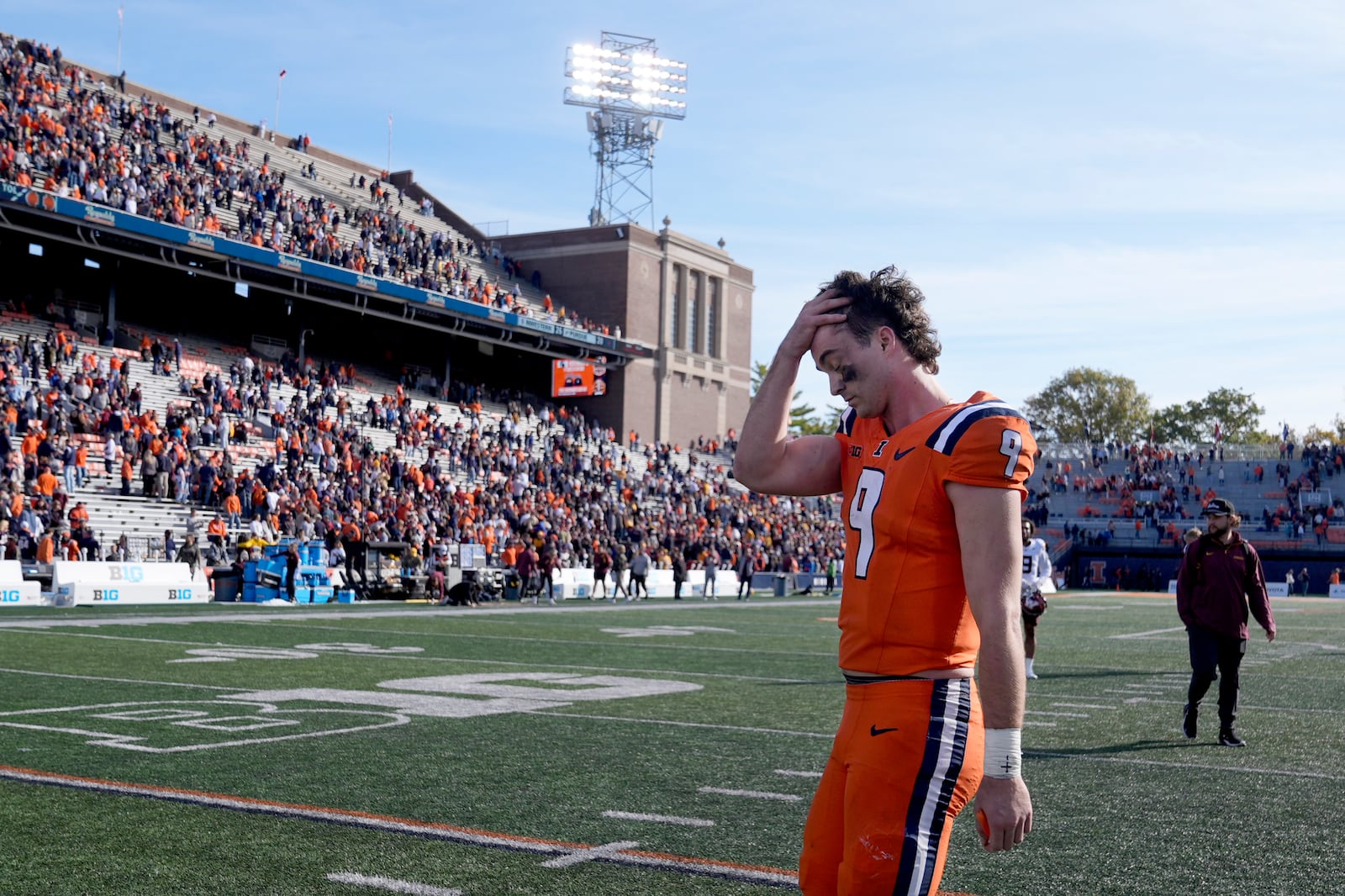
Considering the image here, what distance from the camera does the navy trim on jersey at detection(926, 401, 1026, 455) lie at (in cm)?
311

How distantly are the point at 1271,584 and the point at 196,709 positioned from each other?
5085 centimetres

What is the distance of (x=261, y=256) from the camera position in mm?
37531

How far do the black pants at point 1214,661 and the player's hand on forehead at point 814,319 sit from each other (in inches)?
301

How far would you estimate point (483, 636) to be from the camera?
18594mm

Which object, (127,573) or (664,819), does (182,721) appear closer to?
(664,819)

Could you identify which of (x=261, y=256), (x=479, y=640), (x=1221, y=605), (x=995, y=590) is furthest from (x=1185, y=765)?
(x=261, y=256)

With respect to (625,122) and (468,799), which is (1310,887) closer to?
(468,799)

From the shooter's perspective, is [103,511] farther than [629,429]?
No

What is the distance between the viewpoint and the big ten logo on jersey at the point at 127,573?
23703 mm

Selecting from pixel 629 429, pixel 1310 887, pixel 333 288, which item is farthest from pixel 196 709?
pixel 629 429

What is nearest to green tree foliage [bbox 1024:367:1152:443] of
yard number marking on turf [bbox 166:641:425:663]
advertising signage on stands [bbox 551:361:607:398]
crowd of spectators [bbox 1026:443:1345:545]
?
crowd of spectators [bbox 1026:443:1345:545]

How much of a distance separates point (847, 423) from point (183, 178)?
3790 cm

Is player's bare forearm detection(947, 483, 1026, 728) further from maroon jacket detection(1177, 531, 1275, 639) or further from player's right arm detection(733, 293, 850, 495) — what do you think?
maroon jacket detection(1177, 531, 1275, 639)

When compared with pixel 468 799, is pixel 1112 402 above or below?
above
